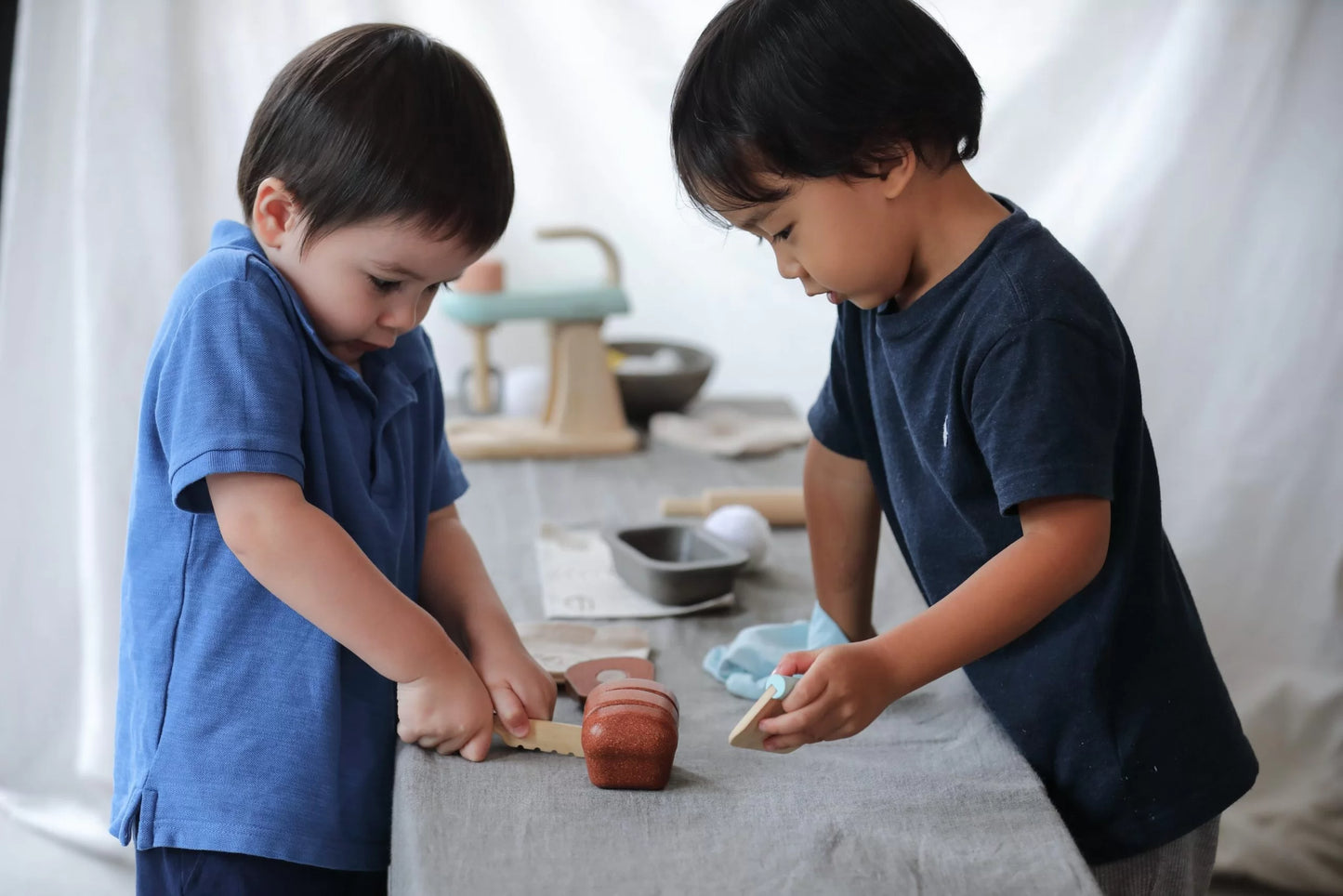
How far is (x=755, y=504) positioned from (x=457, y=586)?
1.60ft

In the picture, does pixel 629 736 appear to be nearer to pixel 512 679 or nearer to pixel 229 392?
pixel 512 679

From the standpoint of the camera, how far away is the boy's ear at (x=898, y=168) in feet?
2.59

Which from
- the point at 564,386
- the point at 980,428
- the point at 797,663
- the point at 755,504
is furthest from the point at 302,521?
the point at 564,386

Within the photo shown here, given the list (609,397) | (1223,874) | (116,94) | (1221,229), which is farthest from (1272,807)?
(116,94)

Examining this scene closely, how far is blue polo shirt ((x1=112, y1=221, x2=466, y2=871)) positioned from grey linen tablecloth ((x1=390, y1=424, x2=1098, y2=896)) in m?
0.07

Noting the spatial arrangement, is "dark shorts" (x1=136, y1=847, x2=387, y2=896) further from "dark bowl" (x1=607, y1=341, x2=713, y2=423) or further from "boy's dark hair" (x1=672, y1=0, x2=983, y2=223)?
"dark bowl" (x1=607, y1=341, x2=713, y2=423)

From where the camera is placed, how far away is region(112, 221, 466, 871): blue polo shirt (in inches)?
29.7

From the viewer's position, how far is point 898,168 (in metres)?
0.79

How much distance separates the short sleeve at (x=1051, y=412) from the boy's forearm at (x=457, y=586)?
39 centimetres

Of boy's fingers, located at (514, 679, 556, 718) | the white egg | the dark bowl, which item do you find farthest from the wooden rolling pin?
boy's fingers, located at (514, 679, 556, 718)

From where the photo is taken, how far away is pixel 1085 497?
2.41 feet

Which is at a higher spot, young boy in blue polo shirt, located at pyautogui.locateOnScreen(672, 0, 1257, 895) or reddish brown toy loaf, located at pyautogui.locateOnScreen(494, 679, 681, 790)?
young boy in blue polo shirt, located at pyautogui.locateOnScreen(672, 0, 1257, 895)

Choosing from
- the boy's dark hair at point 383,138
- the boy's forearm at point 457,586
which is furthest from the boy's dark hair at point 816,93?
the boy's forearm at point 457,586

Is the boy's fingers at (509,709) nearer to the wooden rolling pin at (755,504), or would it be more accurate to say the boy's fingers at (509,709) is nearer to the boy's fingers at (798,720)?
the boy's fingers at (798,720)
